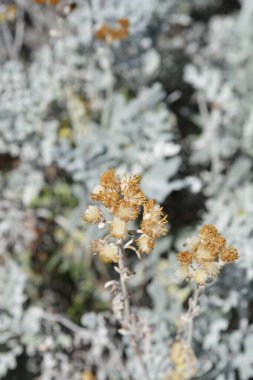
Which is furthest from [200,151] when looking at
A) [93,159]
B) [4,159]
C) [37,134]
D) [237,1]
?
[237,1]

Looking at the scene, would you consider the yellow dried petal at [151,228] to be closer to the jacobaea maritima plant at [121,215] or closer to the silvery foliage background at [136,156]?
the jacobaea maritima plant at [121,215]

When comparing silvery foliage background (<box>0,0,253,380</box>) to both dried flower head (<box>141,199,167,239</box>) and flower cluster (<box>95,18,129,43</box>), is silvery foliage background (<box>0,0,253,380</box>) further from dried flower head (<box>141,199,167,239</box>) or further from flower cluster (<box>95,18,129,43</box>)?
dried flower head (<box>141,199,167,239</box>)

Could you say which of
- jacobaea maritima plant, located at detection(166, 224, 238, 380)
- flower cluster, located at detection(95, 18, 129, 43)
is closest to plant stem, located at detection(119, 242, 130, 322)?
jacobaea maritima plant, located at detection(166, 224, 238, 380)

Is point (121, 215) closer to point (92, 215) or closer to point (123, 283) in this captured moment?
point (92, 215)

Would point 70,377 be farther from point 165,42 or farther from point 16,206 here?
point 165,42

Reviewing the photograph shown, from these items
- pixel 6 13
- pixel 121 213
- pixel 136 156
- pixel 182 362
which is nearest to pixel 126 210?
pixel 121 213
